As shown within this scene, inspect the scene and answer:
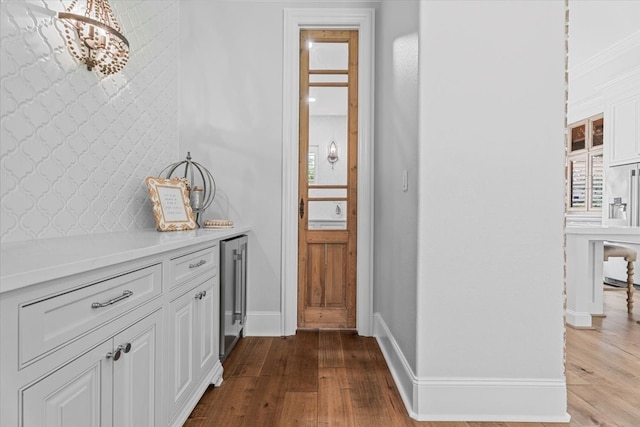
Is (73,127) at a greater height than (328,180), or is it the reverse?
(73,127)

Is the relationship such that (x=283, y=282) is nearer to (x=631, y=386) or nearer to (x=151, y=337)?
(x=151, y=337)

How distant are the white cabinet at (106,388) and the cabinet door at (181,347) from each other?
0.12 meters

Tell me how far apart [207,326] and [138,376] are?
25.9 inches

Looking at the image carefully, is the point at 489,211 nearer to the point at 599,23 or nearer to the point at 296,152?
the point at 296,152

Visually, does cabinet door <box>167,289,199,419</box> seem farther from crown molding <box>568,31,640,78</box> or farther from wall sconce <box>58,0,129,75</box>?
crown molding <box>568,31,640,78</box>

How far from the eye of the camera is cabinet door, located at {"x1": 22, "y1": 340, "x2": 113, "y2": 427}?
30.4 inches

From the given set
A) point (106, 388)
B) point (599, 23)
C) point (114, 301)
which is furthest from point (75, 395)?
point (599, 23)

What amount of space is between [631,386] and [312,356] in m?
1.80

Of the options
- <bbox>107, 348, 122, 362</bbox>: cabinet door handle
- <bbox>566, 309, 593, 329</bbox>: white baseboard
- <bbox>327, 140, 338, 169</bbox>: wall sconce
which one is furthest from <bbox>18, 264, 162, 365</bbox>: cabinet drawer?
<bbox>566, 309, 593, 329</bbox>: white baseboard

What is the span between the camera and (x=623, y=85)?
4754 mm

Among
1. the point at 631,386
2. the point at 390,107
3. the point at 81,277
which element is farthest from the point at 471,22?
the point at 631,386

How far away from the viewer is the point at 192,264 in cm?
164

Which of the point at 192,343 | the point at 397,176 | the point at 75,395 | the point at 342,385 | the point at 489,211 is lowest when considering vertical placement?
the point at 342,385

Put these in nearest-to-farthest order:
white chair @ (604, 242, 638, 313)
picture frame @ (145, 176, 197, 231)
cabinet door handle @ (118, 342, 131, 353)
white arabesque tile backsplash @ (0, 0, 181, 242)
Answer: cabinet door handle @ (118, 342, 131, 353) → white arabesque tile backsplash @ (0, 0, 181, 242) → picture frame @ (145, 176, 197, 231) → white chair @ (604, 242, 638, 313)
